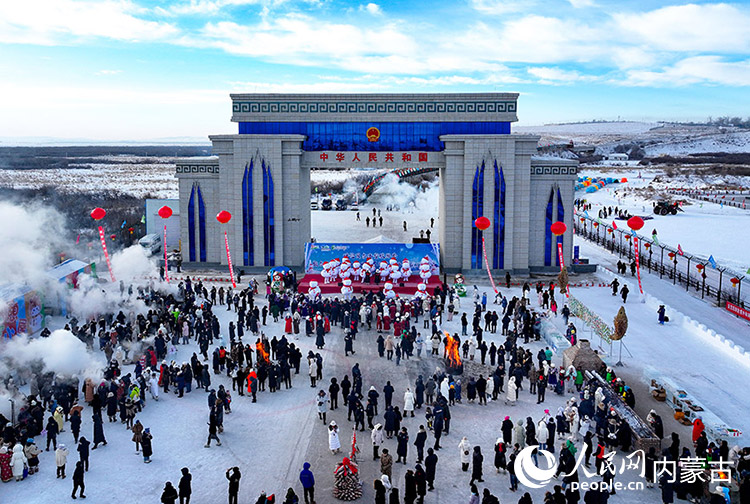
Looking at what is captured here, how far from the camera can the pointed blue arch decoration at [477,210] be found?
40.2 meters

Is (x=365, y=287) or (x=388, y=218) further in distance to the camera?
(x=388, y=218)

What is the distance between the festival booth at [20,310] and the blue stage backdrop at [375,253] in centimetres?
1512

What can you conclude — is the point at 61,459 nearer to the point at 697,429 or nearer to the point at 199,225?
the point at 697,429

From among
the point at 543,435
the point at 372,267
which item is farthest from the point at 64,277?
the point at 543,435

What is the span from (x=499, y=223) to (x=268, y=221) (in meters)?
14.4

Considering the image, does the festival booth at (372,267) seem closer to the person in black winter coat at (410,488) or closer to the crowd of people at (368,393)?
the crowd of people at (368,393)

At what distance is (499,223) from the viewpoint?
40.5 meters

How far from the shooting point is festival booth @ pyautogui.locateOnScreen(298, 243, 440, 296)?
1430 inches

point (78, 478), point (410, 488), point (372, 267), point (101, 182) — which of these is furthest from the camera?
point (101, 182)

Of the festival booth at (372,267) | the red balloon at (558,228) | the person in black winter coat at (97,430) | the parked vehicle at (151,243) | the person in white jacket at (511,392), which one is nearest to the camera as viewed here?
the person in black winter coat at (97,430)

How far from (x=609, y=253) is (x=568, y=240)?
432 inches

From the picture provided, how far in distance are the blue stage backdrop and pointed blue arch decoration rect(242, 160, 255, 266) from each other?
4.48m

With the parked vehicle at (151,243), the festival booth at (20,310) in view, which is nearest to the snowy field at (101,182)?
the parked vehicle at (151,243)

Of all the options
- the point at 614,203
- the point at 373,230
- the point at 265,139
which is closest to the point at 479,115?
the point at 265,139
